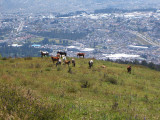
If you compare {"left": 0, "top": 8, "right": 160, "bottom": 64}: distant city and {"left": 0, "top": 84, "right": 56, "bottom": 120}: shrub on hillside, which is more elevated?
{"left": 0, "top": 84, "right": 56, "bottom": 120}: shrub on hillside

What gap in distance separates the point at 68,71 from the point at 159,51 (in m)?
102

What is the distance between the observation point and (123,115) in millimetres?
6926

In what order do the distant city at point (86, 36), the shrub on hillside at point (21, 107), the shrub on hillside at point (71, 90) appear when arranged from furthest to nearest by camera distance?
the distant city at point (86, 36), the shrub on hillside at point (71, 90), the shrub on hillside at point (21, 107)

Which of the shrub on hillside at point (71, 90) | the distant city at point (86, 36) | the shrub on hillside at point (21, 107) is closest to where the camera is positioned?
the shrub on hillside at point (21, 107)

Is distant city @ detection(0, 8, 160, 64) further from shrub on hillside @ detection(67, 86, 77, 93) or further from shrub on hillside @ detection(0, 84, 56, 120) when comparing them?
shrub on hillside @ detection(0, 84, 56, 120)

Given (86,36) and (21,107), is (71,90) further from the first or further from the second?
(86,36)

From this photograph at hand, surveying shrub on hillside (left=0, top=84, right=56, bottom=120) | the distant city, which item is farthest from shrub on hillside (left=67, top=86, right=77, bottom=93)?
the distant city

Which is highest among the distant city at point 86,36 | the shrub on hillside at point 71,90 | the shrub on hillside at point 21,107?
the shrub on hillside at point 21,107

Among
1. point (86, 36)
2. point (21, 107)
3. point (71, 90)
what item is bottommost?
point (86, 36)

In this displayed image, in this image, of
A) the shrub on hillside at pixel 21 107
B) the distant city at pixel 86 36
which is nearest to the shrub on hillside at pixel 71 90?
the shrub on hillside at pixel 21 107

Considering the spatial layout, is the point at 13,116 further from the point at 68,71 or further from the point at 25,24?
the point at 25,24

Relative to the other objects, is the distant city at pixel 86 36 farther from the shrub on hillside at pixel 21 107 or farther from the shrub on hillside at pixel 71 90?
the shrub on hillside at pixel 21 107

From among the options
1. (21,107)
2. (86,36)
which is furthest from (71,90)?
(86,36)

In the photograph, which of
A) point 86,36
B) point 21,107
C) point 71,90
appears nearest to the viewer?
point 21,107
